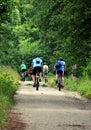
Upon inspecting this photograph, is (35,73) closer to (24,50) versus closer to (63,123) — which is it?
(63,123)

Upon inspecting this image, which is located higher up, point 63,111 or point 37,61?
point 63,111

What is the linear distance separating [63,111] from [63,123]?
3.10 metres

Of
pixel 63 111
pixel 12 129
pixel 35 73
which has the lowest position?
pixel 35 73

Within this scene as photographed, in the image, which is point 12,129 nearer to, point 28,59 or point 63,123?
point 63,123

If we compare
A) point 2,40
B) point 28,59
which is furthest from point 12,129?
point 28,59

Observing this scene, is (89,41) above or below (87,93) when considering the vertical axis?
above

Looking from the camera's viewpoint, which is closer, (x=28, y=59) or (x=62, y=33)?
(x=62, y=33)

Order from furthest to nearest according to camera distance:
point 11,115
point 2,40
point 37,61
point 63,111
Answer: point 37,61 → point 2,40 → point 63,111 → point 11,115

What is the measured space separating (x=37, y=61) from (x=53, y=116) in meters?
12.9

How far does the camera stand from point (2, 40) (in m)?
19.7

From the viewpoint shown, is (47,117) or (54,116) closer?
(47,117)

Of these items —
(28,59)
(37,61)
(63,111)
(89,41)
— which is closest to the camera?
(63,111)

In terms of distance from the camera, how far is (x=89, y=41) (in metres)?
22.3

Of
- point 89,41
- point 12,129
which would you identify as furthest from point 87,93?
point 12,129
